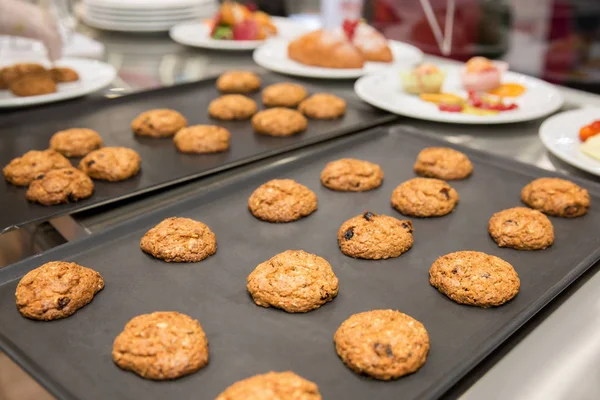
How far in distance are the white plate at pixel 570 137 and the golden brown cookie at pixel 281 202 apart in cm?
75

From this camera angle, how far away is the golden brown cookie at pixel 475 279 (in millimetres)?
1199

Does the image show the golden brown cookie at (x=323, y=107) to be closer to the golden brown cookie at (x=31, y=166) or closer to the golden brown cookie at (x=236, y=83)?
the golden brown cookie at (x=236, y=83)

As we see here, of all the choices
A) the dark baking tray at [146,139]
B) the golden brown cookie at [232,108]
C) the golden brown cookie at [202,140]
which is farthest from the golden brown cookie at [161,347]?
the golden brown cookie at [232,108]

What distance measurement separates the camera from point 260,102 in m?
2.39

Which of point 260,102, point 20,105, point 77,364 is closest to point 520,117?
point 260,102

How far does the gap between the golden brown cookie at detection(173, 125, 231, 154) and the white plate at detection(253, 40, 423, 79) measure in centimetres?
82

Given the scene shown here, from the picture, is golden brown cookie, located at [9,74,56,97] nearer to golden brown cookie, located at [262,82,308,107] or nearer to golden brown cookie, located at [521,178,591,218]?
golden brown cookie, located at [262,82,308,107]

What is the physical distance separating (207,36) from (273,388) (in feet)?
8.43

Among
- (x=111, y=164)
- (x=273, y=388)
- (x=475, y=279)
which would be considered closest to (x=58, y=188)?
(x=111, y=164)

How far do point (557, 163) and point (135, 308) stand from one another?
4.37 ft

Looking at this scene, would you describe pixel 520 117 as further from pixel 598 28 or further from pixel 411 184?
pixel 598 28

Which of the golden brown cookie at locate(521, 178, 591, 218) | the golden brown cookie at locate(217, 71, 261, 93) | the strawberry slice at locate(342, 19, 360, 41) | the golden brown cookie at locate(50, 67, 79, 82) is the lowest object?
the golden brown cookie at locate(521, 178, 591, 218)

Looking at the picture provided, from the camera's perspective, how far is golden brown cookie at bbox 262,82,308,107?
2281mm

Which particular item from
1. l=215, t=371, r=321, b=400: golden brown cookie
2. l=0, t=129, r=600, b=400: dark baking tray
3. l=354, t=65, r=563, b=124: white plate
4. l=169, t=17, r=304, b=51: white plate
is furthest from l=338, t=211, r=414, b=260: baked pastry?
l=169, t=17, r=304, b=51: white plate
